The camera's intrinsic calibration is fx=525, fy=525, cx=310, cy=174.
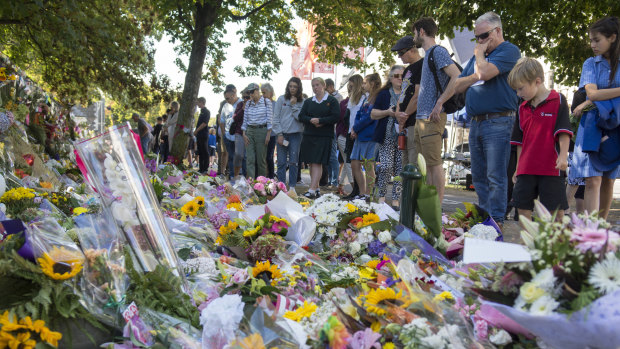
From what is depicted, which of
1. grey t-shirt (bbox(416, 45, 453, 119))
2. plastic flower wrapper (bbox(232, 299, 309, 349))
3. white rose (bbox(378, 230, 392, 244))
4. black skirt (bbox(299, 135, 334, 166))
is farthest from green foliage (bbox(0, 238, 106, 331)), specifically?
black skirt (bbox(299, 135, 334, 166))

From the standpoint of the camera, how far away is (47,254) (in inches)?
70.2

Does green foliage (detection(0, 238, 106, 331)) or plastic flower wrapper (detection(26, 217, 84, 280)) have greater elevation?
plastic flower wrapper (detection(26, 217, 84, 280))

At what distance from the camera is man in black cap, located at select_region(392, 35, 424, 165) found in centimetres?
547

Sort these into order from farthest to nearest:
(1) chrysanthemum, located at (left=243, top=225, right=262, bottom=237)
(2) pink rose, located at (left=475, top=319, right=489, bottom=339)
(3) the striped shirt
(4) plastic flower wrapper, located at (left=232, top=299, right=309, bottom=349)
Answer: (3) the striped shirt, (1) chrysanthemum, located at (left=243, top=225, right=262, bottom=237), (4) plastic flower wrapper, located at (left=232, top=299, right=309, bottom=349), (2) pink rose, located at (left=475, top=319, right=489, bottom=339)

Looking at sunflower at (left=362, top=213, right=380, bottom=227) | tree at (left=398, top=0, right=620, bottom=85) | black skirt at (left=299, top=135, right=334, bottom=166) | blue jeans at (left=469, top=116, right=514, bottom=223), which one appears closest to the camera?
sunflower at (left=362, top=213, right=380, bottom=227)

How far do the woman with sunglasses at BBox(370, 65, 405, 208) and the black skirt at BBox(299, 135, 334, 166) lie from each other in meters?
1.38

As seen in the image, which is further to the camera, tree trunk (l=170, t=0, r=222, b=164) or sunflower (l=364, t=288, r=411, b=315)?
tree trunk (l=170, t=0, r=222, b=164)

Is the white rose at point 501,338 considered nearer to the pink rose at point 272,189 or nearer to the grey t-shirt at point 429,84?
the grey t-shirt at point 429,84

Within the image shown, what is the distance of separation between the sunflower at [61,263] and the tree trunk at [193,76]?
386 inches

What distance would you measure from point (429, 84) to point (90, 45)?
7363 mm

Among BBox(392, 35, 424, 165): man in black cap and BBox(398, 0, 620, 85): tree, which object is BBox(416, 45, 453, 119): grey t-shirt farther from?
BBox(398, 0, 620, 85): tree

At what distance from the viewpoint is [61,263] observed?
1.82m

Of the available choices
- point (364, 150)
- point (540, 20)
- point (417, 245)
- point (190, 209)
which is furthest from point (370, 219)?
point (540, 20)

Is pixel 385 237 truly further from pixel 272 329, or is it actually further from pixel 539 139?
pixel 539 139
